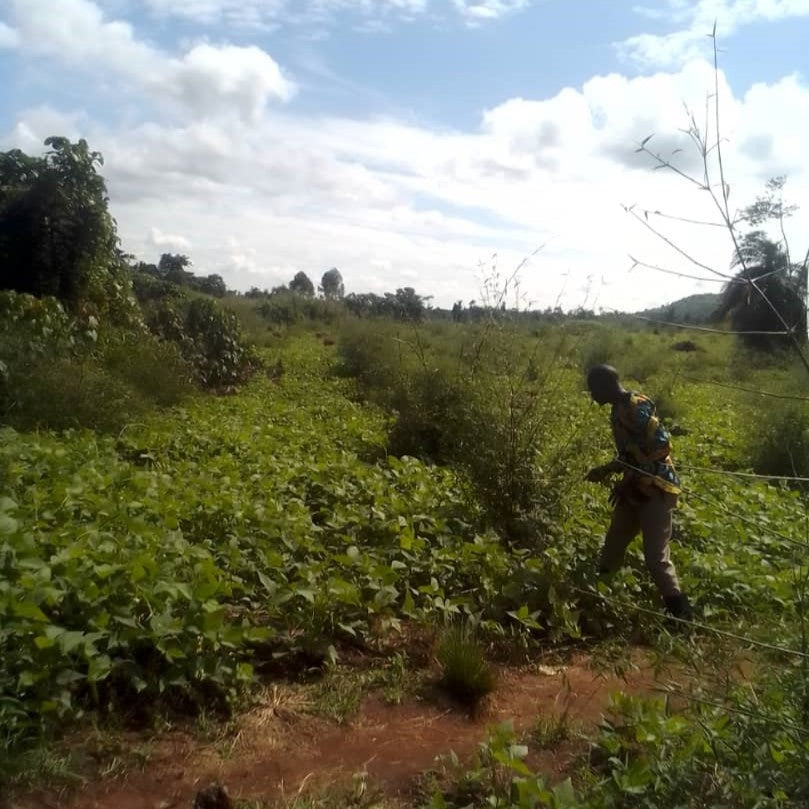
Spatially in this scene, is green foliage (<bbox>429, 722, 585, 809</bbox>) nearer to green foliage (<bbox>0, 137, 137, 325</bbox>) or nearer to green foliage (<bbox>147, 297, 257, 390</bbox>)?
green foliage (<bbox>0, 137, 137, 325</bbox>)

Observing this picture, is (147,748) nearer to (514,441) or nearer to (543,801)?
(543,801)

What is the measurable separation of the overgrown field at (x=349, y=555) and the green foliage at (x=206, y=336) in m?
5.85

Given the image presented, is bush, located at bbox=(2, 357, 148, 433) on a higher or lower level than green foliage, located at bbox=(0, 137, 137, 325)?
lower

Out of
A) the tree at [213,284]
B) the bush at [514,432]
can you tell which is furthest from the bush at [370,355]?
the tree at [213,284]

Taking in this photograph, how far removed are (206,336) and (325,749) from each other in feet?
43.7

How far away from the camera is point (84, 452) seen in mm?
6715

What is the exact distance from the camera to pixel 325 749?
3529 mm

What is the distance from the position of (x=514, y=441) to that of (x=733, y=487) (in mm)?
3491

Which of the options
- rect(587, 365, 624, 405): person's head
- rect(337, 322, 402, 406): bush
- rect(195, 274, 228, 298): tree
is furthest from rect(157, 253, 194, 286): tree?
rect(587, 365, 624, 405): person's head

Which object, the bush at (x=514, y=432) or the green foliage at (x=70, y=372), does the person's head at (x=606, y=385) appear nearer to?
the bush at (x=514, y=432)

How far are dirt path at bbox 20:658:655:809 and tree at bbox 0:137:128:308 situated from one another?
32.2 feet

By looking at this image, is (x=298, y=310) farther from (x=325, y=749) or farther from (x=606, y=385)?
(x=325, y=749)

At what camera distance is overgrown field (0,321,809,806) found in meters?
3.24

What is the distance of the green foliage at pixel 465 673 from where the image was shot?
13.3 ft
